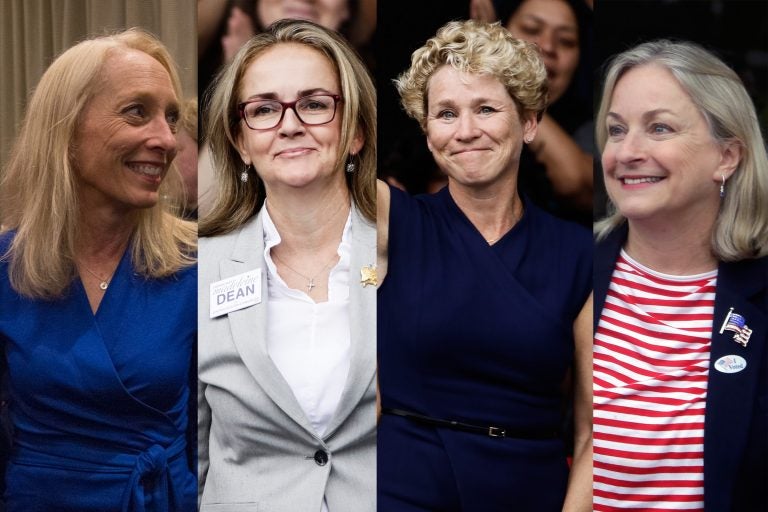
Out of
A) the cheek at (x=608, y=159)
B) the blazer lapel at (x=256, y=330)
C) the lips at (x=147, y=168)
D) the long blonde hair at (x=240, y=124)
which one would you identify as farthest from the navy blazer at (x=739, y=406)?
the lips at (x=147, y=168)

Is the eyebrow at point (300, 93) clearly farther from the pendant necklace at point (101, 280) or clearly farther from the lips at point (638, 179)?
the lips at point (638, 179)

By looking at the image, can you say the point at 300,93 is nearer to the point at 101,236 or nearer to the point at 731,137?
the point at 101,236

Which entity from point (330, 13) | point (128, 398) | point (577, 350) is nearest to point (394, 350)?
point (577, 350)

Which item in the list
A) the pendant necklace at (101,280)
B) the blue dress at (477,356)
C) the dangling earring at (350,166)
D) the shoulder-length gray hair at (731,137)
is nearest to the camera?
the blue dress at (477,356)

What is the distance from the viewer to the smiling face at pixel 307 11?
378 centimetres

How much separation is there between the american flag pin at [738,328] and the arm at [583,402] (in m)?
0.50

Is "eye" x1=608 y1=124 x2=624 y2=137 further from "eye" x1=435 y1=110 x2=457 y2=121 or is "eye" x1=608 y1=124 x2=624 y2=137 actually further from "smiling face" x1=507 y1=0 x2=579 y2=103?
"eye" x1=435 y1=110 x2=457 y2=121

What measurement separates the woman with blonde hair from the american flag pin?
202 centimetres

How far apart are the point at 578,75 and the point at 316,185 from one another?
3.50 ft

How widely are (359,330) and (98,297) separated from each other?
1049 mm

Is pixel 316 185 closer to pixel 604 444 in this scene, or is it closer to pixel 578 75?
pixel 578 75

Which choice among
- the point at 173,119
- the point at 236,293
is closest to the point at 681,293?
the point at 236,293

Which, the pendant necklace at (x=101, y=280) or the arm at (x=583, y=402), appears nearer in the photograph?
the arm at (x=583, y=402)

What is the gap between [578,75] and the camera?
3.73 meters
